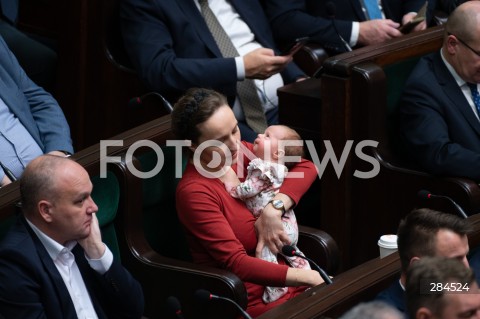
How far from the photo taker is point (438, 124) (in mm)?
2436

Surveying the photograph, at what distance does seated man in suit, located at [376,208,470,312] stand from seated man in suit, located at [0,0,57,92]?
1378 millimetres

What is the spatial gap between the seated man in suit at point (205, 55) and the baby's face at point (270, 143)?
461mm

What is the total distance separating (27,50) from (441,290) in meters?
1.65

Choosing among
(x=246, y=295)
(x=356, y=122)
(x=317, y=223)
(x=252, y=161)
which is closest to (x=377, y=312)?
(x=246, y=295)

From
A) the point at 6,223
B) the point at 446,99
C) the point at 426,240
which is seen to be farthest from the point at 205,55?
the point at 426,240

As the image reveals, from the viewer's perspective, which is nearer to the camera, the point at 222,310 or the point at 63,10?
the point at 222,310

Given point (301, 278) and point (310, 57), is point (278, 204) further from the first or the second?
point (310, 57)

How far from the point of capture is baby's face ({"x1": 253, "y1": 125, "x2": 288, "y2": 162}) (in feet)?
6.86

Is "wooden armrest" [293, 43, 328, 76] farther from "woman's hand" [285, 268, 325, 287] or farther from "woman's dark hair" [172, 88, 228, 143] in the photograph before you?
"woman's hand" [285, 268, 325, 287]

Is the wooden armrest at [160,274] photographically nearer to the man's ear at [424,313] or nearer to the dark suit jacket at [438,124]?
the man's ear at [424,313]

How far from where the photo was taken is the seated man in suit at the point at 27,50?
2.74 m

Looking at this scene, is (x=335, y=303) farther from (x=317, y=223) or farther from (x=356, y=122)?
(x=317, y=223)

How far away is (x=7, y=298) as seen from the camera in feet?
5.34

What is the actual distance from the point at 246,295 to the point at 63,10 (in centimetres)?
123
